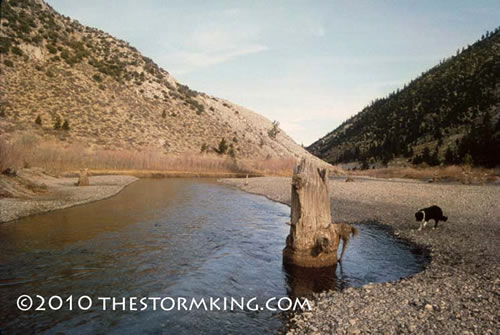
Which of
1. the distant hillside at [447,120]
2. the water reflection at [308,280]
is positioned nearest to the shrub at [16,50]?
the water reflection at [308,280]

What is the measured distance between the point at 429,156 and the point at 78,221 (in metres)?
82.6

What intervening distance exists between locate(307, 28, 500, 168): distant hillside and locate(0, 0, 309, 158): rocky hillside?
43.7 meters

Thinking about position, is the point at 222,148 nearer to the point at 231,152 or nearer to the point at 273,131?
the point at 231,152

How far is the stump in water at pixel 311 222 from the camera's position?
977 cm

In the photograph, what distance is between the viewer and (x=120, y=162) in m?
43.2

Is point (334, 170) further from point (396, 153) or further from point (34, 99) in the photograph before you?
point (34, 99)

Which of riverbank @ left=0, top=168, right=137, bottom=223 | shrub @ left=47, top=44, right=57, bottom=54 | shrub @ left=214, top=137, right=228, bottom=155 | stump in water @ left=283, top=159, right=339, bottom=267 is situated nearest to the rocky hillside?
shrub @ left=47, top=44, right=57, bottom=54

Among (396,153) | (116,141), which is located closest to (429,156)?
(396,153)

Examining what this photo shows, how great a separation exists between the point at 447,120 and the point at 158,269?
114 meters

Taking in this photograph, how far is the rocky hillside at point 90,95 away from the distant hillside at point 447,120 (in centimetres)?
4374

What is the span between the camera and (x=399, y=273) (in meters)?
9.26

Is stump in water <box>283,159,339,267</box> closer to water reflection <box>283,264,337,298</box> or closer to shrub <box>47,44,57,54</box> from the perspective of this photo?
water reflection <box>283,264,337,298</box>

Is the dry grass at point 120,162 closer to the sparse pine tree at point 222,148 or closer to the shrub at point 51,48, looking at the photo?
the sparse pine tree at point 222,148

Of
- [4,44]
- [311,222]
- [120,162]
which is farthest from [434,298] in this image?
[4,44]
